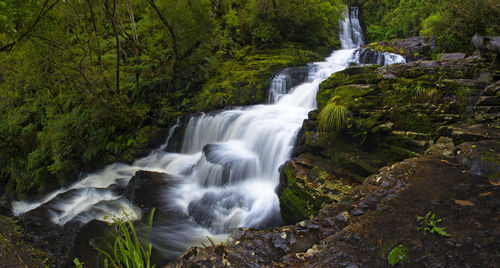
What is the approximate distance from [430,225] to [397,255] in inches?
19.5

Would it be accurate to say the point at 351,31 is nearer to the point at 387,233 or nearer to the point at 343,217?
the point at 343,217

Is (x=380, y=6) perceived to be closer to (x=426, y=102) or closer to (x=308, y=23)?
(x=308, y=23)

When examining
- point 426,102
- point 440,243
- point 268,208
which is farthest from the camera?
point 268,208

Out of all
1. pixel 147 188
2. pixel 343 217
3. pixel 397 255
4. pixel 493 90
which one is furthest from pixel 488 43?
pixel 147 188

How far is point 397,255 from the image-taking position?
1.97 meters

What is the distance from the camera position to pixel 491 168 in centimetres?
277

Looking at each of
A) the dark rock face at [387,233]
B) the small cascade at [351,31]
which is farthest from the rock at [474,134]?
the small cascade at [351,31]

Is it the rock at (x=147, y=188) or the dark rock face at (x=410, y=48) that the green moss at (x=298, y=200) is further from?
the dark rock face at (x=410, y=48)

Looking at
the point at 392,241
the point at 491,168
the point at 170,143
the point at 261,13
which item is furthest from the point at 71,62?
the point at 491,168

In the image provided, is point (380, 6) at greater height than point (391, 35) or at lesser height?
greater

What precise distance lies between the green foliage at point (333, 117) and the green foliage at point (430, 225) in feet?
A: 9.79

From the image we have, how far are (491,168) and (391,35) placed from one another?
1657 centimetres

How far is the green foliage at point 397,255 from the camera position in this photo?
194 cm

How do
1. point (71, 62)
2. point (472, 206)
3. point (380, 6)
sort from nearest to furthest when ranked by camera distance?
point (472, 206)
point (71, 62)
point (380, 6)
